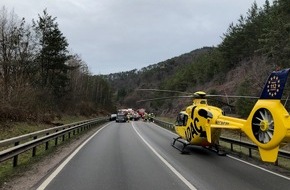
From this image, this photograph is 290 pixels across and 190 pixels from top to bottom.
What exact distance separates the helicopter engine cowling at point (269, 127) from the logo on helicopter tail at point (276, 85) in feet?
0.57

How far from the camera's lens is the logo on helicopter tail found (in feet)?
35.5

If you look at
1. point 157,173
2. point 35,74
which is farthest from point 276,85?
point 35,74

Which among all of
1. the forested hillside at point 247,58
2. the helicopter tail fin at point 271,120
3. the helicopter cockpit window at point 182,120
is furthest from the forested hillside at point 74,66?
the helicopter tail fin at point 271,120

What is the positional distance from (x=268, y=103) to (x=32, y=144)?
816 cm

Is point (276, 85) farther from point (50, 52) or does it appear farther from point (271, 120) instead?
point (50, 52)

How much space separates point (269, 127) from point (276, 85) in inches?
45.8

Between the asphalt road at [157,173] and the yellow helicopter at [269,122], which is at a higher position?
the yellow helicopter at [269,122]

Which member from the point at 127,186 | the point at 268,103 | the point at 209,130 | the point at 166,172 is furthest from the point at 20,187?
the point at 209,130

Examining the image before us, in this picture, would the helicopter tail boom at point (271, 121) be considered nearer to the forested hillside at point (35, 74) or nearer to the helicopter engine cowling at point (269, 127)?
the helicopter engine cowling at point (269, 127)

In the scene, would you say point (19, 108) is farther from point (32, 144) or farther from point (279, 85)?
point (279, 85)

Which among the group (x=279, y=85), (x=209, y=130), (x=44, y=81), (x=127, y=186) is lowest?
(x=127, y=186)

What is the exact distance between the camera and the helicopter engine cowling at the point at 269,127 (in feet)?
34.3

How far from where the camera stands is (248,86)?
146ft

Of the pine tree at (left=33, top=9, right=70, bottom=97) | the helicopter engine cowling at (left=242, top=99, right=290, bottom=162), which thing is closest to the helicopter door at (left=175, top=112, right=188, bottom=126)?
the helicopter engine cowling at (left=242, top=99, right=290, bottom=162)
